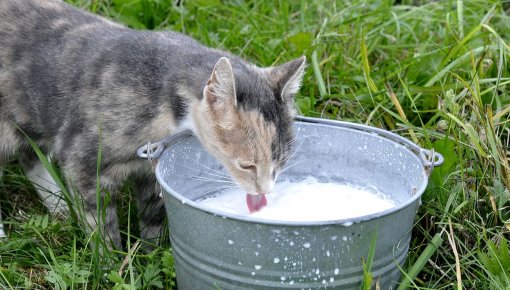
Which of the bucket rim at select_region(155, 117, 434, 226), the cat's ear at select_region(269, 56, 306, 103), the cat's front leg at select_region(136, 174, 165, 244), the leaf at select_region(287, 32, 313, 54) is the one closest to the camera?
the bucket rim at select_region(155, 117, 434, 226)

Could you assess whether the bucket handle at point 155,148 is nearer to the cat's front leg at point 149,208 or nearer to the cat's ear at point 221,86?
the cat's ear at point 221,86

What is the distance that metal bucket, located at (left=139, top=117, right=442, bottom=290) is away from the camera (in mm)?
2348

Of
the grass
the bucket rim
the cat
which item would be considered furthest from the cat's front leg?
the bucket rim

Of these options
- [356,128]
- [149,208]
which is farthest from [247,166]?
[149,208]

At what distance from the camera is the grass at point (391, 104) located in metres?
3.02

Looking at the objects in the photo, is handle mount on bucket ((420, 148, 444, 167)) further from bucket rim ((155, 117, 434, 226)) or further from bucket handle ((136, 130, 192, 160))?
bucket handle ((136, 130, 192, 160))

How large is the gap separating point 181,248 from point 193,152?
21.0 inches

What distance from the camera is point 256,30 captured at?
4367 millimetres

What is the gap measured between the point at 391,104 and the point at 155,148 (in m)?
1.42

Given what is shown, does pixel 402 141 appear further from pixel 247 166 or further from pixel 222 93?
pixel 222 93

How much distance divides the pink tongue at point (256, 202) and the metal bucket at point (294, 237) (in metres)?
0.29

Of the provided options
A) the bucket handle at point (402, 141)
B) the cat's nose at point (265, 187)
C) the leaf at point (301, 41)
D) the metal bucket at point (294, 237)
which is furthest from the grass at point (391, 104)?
the cat's nose at point (265, 187)

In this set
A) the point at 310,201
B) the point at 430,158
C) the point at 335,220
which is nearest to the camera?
the point at 335,220

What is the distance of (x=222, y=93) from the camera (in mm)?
2760
